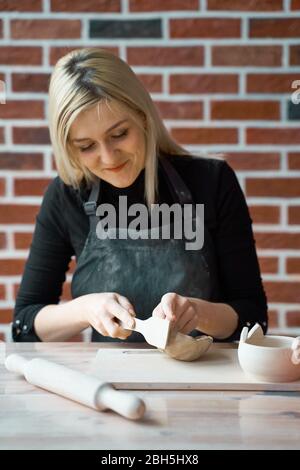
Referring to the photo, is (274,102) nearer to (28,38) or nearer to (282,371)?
(28,38)

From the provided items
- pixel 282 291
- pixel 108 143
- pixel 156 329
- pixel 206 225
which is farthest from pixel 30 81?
pixel 156 329

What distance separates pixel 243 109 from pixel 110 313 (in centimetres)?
97

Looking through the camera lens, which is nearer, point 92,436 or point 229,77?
point 92,436

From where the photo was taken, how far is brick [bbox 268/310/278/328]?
188cm

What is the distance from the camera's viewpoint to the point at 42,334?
1.30 metres

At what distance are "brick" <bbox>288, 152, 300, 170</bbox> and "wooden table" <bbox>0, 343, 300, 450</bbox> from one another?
108cm

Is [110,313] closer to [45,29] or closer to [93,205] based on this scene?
[93,205]

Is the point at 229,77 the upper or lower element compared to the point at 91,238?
upper

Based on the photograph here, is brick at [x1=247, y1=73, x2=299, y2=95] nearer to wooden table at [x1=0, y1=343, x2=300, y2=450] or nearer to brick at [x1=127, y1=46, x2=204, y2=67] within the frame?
brick at [x1=127, y1=46, x2=204, y2=67]

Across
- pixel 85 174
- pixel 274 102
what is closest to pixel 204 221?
pixel 85 174

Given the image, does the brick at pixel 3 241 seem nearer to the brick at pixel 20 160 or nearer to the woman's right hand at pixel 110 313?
the brick at pixel 20 160

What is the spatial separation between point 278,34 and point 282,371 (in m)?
1.23

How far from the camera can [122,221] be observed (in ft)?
4.74

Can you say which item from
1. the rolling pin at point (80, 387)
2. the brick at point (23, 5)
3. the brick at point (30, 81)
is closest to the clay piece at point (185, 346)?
the rolling pin at point (80, 387)
